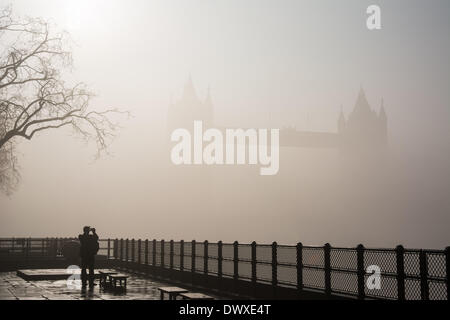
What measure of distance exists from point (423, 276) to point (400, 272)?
0.70 meters

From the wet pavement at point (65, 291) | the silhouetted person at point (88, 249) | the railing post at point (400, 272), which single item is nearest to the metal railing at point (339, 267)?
the railing post at point (400, 272)

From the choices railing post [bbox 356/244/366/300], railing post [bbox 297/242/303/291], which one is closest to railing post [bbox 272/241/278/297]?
railing post [bbox 297/242/303/291]

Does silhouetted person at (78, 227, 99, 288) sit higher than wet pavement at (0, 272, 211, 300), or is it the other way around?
silhouetted person at (78, 227, 99, 288)

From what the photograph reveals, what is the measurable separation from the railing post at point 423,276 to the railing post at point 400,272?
50 cm

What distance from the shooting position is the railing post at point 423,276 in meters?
12.8

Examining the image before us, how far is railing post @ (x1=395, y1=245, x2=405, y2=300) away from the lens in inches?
529

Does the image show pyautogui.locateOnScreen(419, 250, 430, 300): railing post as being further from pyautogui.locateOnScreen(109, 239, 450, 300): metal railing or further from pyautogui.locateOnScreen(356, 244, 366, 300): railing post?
pyautogui.locateOnScreen(356, 244, 366, 300): railing post

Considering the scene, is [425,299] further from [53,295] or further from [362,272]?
[53,295]

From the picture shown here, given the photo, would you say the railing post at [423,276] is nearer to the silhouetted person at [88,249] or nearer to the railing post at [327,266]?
the railing post at [327,266]

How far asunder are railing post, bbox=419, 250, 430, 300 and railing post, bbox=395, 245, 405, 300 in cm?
50

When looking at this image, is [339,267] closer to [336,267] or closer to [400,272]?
[336,267]

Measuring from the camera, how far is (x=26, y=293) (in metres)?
20.9
